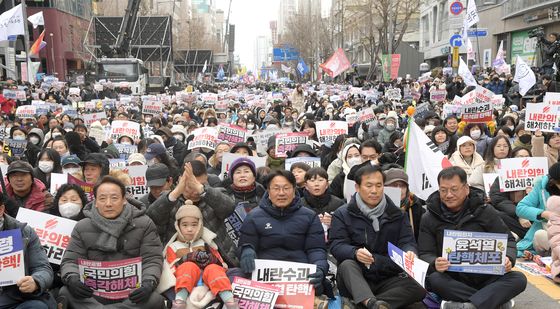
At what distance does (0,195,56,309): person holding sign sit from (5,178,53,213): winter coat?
1250 mm

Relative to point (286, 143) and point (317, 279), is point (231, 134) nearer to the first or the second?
point (286, 143)

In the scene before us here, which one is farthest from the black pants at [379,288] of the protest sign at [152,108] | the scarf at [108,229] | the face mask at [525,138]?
the protest sign at [152,108]

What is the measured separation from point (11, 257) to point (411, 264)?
9.70ft

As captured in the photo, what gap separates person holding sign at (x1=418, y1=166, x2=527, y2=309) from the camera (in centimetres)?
489

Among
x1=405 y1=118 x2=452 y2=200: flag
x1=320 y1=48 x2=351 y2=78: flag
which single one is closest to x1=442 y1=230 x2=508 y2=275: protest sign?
x1=405 y1=118 x2=452 y2=200: flag

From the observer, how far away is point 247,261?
5.09m

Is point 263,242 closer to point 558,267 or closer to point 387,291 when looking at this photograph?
point 387,291

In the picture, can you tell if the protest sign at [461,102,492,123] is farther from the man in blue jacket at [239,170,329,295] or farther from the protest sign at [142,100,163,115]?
the protest sign at [142,100,163,115]

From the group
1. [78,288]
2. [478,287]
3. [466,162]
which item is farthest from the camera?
[466,162]

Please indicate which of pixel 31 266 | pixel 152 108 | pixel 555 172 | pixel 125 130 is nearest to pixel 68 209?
pixel 31 266

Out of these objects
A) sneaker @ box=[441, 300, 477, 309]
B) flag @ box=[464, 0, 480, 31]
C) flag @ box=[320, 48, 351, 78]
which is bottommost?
sneaker @ box=[441, 300, 477, 309]

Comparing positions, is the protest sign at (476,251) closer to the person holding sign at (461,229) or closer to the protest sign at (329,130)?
the person holding sign at (461,229)

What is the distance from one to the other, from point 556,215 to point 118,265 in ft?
13.4

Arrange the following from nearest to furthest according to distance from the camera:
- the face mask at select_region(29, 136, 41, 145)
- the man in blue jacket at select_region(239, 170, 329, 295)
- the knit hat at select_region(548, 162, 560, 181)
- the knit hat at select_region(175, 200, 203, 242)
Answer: the knit hat at select_region(175, 200, 203, 242) < the man in blue jacket at select_region(239, 170, 329, 295) < the knit hat at select_region(548, 162, 560, 181) < the face mask at select_region(29, 136, 41, 145)
